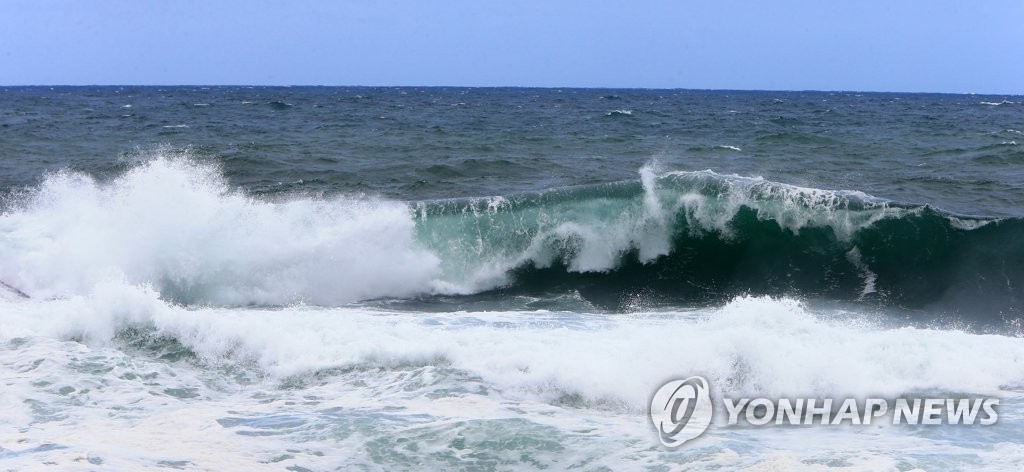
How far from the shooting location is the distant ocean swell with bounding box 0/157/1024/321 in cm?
1150

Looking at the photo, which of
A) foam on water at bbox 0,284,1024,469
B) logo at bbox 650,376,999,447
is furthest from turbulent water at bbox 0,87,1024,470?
logo at bbox 650,376,999,447

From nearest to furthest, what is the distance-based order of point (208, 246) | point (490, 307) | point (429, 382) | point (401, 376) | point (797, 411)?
point (797, 411) < point (429, 382) < point (401, 376) < point (490, 307) < point (208, 246)

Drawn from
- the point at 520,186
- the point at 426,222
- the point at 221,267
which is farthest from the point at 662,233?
the point at 221,267

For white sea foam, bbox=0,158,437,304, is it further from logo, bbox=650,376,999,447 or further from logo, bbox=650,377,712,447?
logo, bbox=650,376,999,447

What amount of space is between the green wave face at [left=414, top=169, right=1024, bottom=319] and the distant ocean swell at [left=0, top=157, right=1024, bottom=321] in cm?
2

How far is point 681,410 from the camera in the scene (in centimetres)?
663

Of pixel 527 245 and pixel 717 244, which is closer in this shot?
pixel 527 245

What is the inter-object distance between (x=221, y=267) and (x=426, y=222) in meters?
3.14

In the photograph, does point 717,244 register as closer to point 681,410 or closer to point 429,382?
point 681,410

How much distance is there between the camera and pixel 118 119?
4025 cm

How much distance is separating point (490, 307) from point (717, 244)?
4.20 metres

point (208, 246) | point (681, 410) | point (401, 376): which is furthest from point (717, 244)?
point (401, 376)

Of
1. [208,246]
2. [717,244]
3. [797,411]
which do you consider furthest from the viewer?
[717,244]

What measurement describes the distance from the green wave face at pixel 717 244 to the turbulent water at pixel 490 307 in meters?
0.04
